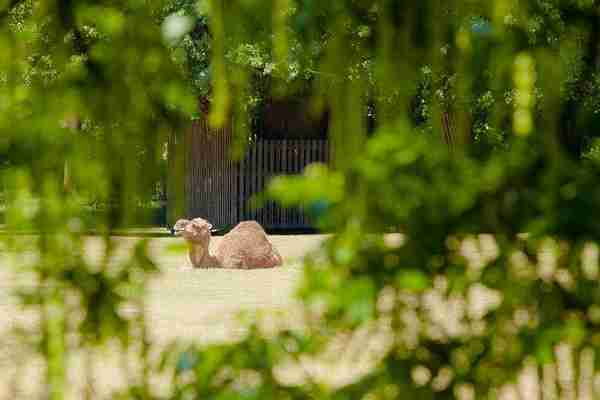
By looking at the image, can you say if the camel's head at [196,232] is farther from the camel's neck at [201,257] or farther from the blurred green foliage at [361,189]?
the blurred green foliage at [361,189]

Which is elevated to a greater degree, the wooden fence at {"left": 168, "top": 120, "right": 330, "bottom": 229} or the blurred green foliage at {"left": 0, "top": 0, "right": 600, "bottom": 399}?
the wooden fence at {"left": 168, "top": 120, "right": 330, "bottom": 229}

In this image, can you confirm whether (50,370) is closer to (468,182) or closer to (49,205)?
(49,205)

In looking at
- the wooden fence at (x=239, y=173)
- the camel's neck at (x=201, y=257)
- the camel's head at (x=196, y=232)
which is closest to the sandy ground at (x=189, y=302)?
the camel's neck at (x=201, y=257)

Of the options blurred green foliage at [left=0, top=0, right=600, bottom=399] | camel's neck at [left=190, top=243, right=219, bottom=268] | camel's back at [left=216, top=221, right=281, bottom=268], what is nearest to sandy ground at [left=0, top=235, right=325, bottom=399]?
camel's neck at [left=190, top=243, right=219, bottom=268]

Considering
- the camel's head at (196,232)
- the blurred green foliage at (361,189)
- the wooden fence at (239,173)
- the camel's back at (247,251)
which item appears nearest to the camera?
the blurred green foliage at (361,189)

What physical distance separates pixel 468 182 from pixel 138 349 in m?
0.72

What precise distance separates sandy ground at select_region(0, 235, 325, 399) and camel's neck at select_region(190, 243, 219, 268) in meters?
0.14

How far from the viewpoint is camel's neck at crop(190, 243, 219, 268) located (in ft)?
47.1

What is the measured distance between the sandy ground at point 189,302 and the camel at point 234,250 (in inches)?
8.7

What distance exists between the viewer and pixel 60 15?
7.41ft

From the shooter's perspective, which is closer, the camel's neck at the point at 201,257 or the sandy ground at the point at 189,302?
the sandy ground at the point at 189,302

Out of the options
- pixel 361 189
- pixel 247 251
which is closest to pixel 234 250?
pixel 247 251

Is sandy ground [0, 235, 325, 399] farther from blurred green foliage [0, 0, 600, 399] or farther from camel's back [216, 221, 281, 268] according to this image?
blurred green foliage [0, 0, 600, 399]

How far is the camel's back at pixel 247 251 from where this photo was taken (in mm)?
14336
